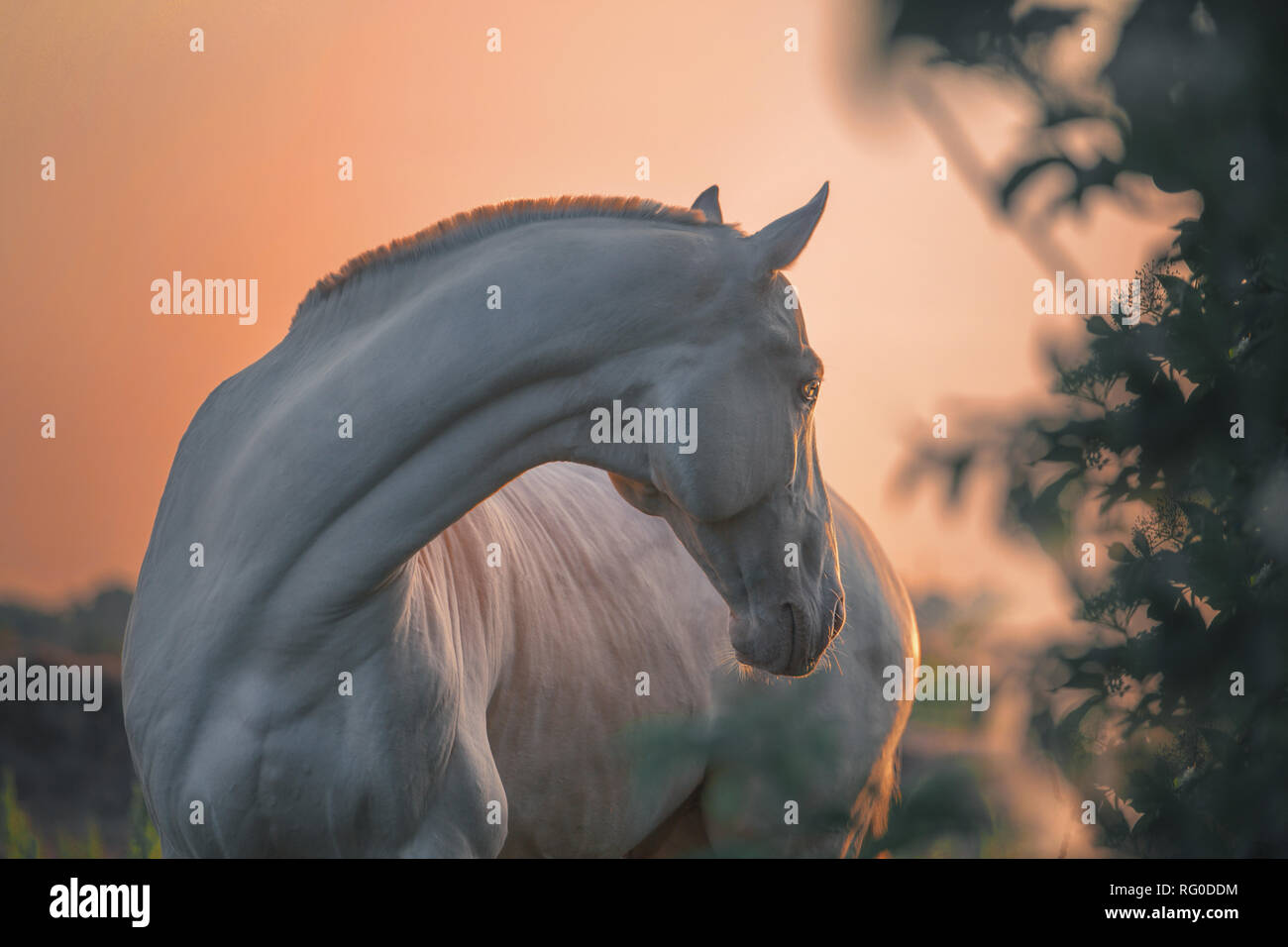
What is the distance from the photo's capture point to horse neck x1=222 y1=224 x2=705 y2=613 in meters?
1.73

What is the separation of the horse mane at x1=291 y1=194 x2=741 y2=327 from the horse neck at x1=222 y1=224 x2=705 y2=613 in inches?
5.4

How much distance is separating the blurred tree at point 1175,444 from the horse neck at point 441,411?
749 mm

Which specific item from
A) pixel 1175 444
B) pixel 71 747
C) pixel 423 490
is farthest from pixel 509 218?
pixel 71 747

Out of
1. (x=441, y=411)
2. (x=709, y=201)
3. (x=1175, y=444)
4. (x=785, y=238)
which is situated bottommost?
(x=1175, y=444)


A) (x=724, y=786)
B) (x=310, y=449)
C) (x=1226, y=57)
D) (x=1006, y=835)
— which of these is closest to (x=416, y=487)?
(x=310, y=449)

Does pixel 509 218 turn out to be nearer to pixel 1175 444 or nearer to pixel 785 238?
pixel 785 238

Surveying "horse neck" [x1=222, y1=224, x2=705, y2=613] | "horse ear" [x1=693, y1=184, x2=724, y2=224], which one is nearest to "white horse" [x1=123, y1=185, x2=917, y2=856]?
"horse neck" [x1=222, y1=224, x2=705, y2=613]

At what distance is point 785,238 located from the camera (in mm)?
1836

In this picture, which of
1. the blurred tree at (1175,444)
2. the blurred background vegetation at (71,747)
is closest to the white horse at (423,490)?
the blurred tree at (1175,444)

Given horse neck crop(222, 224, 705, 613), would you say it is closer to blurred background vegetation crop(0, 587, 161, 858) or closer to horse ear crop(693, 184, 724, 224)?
horse ear crop(693, 184, 724, 224)

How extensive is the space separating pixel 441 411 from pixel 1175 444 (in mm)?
1104

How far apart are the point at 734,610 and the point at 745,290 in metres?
0.59

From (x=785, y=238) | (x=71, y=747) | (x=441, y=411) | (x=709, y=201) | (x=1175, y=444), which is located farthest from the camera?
(x=71, y=747)

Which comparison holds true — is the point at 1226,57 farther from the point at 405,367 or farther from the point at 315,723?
the point at 315,723
